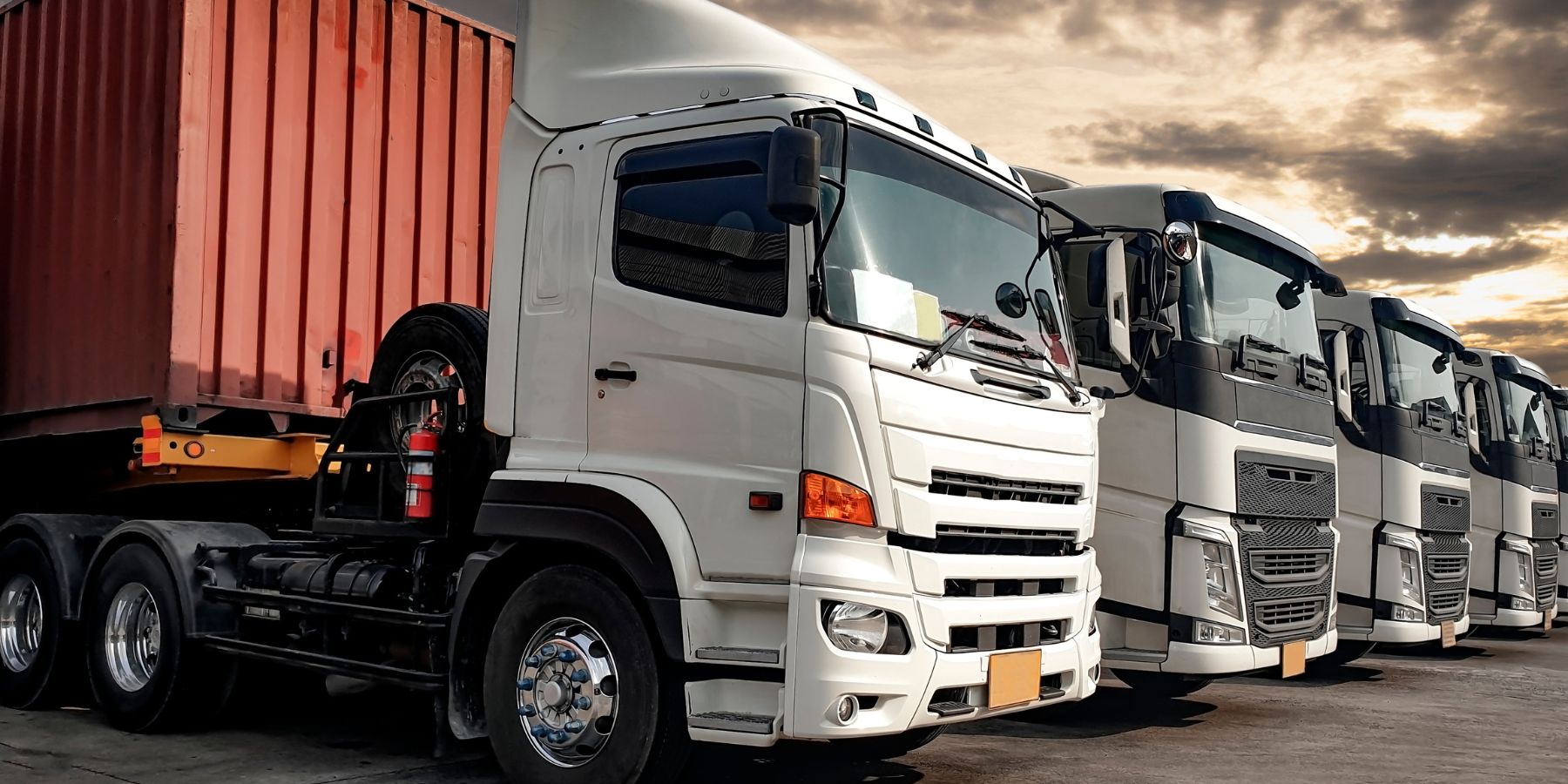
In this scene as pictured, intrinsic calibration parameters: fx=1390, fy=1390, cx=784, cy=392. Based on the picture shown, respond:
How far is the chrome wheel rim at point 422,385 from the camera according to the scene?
19.5 feet

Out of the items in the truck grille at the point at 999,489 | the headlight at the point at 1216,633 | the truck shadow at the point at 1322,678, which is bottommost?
the truck shadow at the point at 1322,678

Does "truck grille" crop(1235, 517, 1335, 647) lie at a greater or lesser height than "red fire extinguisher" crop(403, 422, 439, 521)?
lesser

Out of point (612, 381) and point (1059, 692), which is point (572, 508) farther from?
point (1059, 692)

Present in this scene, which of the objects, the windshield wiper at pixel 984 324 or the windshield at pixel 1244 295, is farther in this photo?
the windshield at pixel 1244 295

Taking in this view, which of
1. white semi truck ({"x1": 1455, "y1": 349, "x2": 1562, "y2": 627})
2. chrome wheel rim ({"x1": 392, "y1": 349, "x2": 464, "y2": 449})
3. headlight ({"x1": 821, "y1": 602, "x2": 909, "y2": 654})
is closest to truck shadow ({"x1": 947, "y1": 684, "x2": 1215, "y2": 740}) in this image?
headlight ({"x1": 821, "y1": 602, "x2": 909, "y2": 654})

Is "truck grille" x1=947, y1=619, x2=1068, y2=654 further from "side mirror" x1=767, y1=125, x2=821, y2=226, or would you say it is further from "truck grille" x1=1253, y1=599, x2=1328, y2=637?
"truck grille" x1=1253, y1=599, x2=1328, y2=637

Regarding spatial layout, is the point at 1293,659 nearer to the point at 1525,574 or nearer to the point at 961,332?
the point at 961,332

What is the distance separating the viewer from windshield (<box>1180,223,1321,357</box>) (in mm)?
7308

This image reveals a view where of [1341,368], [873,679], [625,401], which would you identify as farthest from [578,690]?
[1341,368]

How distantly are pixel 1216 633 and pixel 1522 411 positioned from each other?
337 inches

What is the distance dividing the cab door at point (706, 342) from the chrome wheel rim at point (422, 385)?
40.3 inches

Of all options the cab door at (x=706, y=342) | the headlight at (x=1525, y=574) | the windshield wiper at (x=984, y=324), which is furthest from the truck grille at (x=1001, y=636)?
the headlight at (x=1525, y=574)

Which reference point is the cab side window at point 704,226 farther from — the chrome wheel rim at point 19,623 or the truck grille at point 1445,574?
the truck grille at point 1445,574

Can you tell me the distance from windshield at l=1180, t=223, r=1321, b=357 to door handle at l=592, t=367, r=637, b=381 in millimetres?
3368
